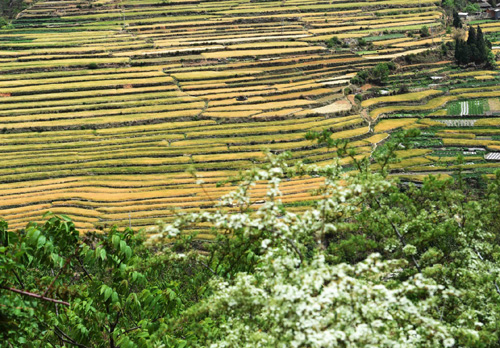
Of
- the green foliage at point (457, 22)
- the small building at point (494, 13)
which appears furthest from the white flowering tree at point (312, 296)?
the small building at point (494, 13)

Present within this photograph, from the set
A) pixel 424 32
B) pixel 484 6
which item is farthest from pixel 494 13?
pixel 424 32

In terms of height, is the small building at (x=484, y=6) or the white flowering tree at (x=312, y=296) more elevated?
the white flowering tree at (x=312, y=296)

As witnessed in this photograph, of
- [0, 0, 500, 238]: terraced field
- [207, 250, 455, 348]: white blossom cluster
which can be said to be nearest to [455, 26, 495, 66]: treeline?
[0, 0, 500, 238]: terraced field

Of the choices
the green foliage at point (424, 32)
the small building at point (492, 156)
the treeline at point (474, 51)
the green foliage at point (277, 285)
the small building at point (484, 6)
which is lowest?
the small building at point (492, 156)

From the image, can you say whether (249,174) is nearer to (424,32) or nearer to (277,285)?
(277,285)

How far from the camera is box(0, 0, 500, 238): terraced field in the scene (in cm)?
5400

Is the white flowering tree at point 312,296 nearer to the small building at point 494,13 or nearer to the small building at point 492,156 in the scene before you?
the small building at point 492,156

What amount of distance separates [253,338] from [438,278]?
542cm

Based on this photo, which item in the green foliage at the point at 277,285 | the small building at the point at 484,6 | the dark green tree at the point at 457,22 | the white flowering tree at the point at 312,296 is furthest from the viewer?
the small building at the point at 484,6

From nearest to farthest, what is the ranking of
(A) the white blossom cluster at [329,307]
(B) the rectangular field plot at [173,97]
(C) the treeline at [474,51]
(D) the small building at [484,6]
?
(A) the white blossom cluster at [329,307] < (B) the rectangular field plot at [173,97] < (C) the treeline at [474,51] < (D) the small building at [484,6]

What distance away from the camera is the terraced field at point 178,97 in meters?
54.0

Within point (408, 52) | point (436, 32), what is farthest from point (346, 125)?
point (436, 32)

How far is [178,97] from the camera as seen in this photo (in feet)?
236

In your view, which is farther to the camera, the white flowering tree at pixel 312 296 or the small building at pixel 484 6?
the small building at pixel 484 6
